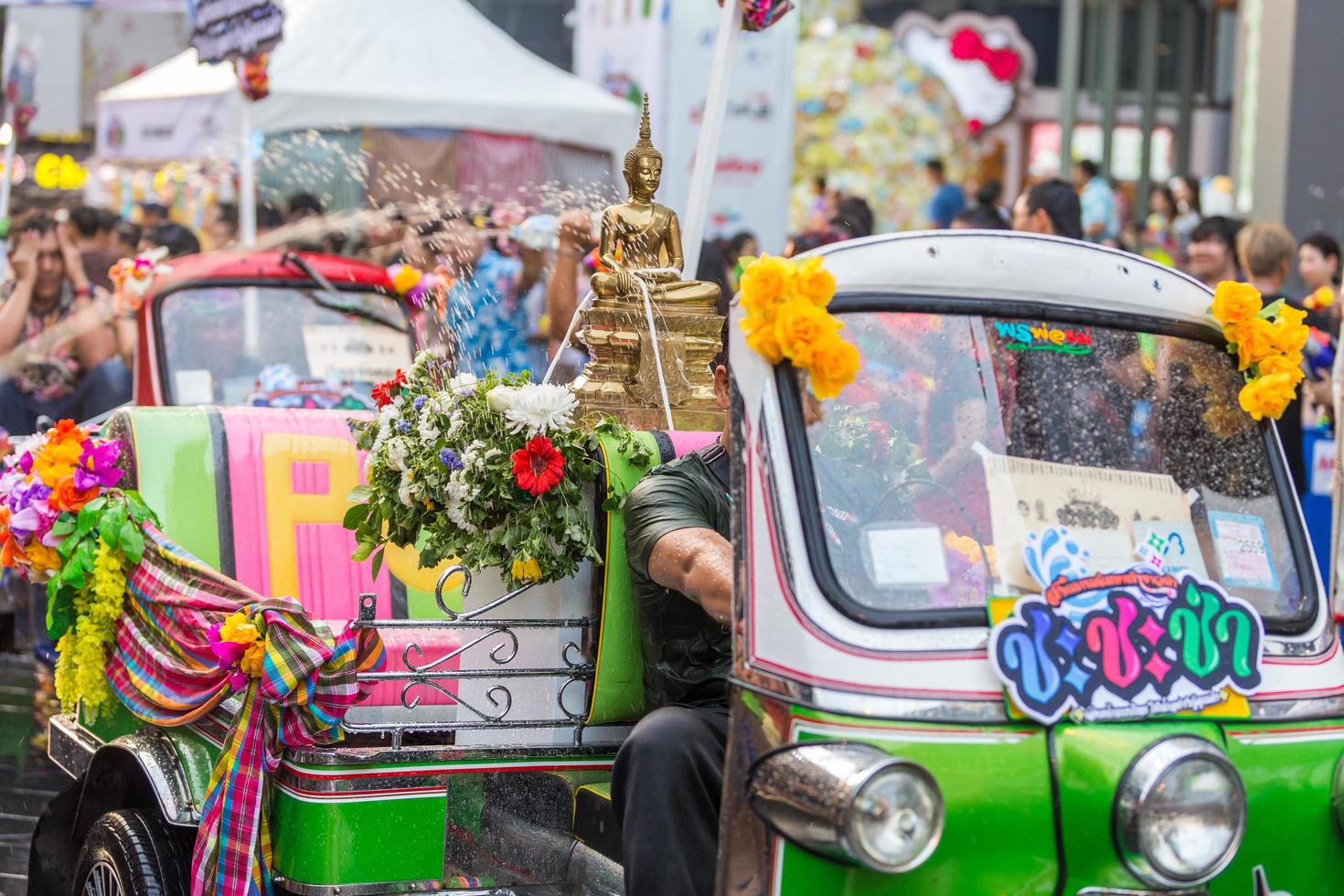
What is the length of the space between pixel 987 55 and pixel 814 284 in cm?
2757

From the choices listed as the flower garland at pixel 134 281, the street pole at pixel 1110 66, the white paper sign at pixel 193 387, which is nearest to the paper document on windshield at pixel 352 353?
the white paper sign at pixel 193 387

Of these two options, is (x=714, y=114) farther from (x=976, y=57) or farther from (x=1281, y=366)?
(x=976, y=57)

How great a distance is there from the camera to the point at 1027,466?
3.22m

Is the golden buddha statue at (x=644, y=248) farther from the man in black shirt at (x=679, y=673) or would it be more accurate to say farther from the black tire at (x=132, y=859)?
the black tire at (x=132, y=859)

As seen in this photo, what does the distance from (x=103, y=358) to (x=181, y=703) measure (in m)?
5.36

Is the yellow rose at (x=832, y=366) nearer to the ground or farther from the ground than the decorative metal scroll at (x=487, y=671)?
farther from the ground

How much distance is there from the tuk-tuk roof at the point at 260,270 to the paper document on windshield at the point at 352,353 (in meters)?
0.26

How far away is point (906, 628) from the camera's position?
2.99 m

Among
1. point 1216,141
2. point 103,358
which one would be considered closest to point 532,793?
point 103,358

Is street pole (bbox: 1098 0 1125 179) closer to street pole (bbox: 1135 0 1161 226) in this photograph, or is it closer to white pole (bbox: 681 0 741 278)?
street pole (bbox: 1135 0 1161 226)

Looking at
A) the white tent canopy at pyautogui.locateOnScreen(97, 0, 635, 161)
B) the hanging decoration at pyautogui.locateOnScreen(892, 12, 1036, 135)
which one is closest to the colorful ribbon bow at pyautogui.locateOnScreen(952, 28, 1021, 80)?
the hanging decoration at pyautogui.locateOnScreen(892, 12, 1036, 135)

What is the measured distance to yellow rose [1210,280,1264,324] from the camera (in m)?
3.50

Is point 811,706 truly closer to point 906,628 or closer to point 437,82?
point 906,628

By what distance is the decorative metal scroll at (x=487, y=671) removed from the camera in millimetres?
3754
